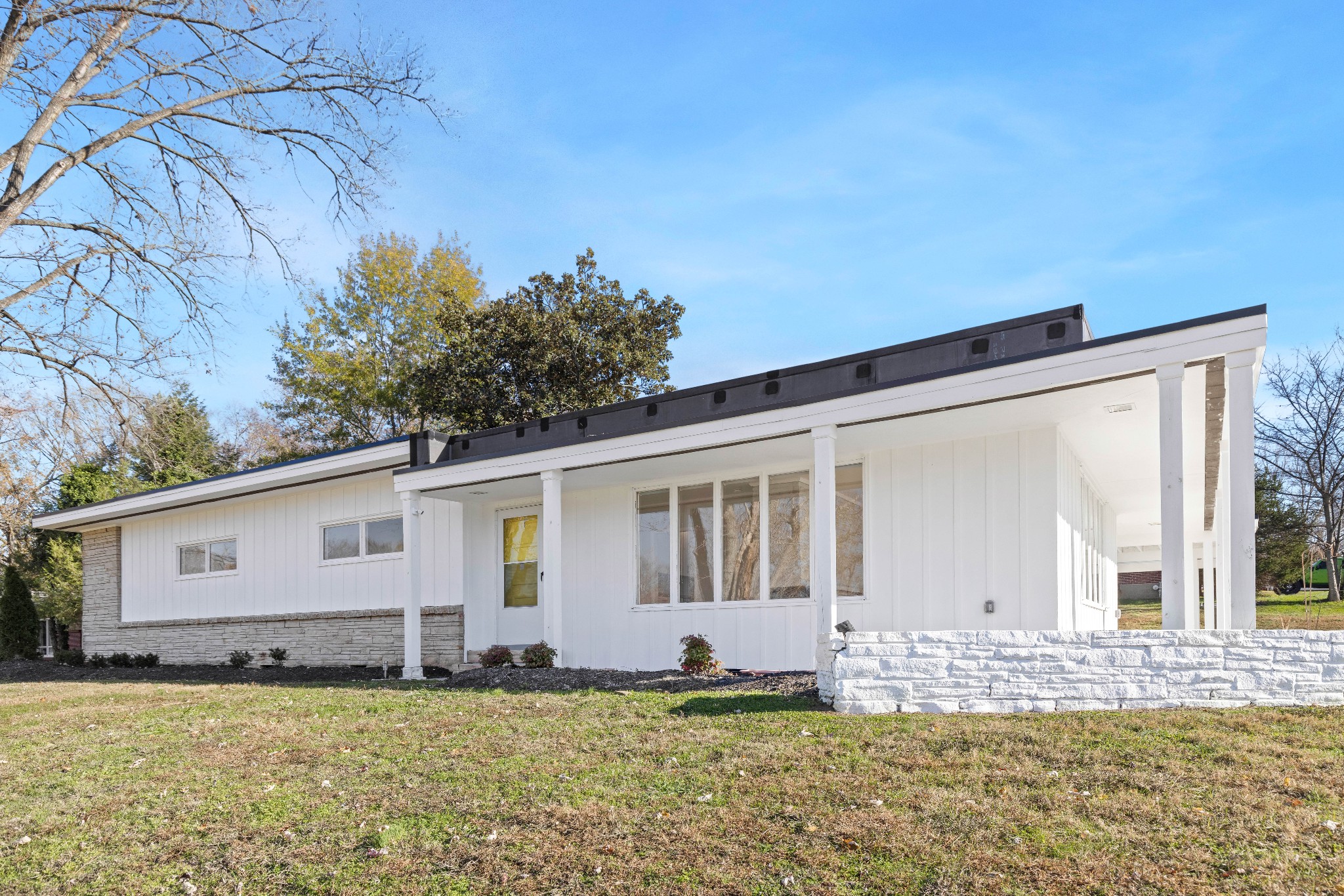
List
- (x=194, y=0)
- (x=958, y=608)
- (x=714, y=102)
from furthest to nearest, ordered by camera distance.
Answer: (x=714, y=102) → (x=194, y=0) → (x=958, y=608)

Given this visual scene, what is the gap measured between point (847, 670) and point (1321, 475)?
89.5 feet

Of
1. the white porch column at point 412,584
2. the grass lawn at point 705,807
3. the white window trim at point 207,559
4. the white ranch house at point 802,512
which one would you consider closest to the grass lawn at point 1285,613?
the white ranch house at point 802,512

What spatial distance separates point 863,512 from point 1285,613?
17.5 m

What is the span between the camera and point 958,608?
935cm

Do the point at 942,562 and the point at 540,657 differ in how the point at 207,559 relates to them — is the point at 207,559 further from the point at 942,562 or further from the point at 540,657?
the point at 942,562

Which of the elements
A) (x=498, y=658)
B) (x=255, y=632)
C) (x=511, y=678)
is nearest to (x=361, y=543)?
(x=255, y=632)

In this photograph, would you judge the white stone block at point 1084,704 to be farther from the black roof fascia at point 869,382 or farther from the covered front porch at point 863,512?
→ the black roof fascia at point 869,382

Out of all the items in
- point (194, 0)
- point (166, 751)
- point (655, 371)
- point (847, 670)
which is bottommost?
point (166, 751)

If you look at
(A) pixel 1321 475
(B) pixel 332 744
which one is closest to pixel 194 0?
(B) pixel 332 744

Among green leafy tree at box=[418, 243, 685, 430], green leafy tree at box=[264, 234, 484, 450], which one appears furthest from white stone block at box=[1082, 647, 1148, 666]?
green leafy tree at box=[264, 234, 484, 450]

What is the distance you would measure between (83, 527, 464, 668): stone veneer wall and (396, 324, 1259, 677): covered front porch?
28.0 inches

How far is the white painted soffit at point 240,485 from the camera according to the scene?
1366 centimetres

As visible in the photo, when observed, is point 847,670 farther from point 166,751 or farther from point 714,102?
point 714,102

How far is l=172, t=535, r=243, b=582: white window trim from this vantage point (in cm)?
1661
